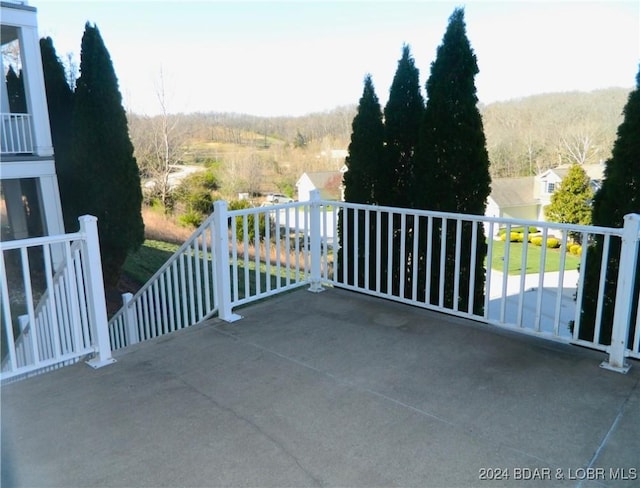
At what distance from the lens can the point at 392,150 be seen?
5012 mm

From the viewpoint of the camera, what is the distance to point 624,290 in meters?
2.72

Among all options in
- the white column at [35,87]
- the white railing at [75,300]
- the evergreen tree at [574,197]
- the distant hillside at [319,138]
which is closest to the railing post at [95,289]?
the white railing at [75,300]

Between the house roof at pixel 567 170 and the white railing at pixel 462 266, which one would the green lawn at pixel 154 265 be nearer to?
the white railing at pixel 462 266

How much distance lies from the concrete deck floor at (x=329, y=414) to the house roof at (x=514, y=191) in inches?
920

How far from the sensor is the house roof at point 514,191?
24.8 metres

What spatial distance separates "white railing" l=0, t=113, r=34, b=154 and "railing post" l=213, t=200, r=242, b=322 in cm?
638

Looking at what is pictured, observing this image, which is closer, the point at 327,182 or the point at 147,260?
the point at 147,260

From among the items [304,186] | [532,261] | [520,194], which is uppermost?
[304,186]

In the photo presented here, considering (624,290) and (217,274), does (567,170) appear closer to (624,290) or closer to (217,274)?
(624,290)

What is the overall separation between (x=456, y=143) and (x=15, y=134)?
7.88 meters

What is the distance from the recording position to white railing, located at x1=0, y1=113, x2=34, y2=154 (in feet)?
25.9

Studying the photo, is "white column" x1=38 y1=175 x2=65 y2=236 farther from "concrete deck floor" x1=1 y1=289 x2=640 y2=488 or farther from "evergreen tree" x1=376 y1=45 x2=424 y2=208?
"evergreen tree" x1=376 y1=45 x2=424 y2=208

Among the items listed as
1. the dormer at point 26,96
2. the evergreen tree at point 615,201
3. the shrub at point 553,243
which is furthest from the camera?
the shrub at point 553,243

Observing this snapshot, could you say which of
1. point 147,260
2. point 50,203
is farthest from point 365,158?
point 147,260
